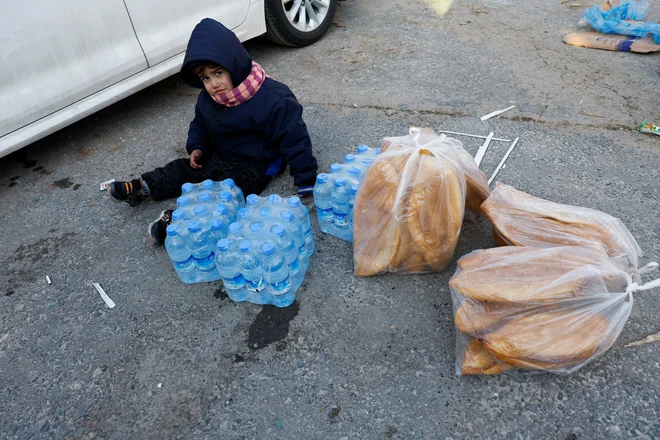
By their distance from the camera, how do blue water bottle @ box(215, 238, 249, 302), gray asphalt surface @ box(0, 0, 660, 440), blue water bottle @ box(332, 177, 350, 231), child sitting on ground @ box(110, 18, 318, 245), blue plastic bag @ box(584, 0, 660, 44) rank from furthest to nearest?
blue plastic bag @ box(584, 0, 660, 44) < child sitting on ground @ box(110, 18, 318, 245) < blue water bottle @ box(332, 177, 350, 231) < blue water bottle @ box(215, 238, 249, 302) < gray asphalt surface @ box(0, 0, 660, 440)

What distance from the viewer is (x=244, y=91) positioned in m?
2.35

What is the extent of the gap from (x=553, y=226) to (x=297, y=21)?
3248 mm

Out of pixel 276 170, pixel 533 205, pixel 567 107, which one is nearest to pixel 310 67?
pixel 276 170

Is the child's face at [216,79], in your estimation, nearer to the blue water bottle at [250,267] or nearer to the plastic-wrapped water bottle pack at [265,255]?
the plastic-wrapped water bottle pack at [265,255]

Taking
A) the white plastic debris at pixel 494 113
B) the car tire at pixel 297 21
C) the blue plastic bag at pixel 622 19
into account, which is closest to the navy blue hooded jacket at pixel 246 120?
the white plastic debris at pixel 494 113

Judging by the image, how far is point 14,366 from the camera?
74.6 inches

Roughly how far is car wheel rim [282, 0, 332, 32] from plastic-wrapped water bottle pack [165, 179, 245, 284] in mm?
2466

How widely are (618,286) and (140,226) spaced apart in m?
2.31

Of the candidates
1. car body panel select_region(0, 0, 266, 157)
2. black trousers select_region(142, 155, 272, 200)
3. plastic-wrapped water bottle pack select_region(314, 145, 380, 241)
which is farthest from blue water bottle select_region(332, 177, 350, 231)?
car body panel select_region(0, 0, 266, 157)

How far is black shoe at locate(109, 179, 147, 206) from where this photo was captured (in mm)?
2545

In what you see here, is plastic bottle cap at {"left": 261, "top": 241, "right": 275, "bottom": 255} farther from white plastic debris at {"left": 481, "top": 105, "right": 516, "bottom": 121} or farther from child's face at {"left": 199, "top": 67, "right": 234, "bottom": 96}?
white plastic debris at {"left": 481, "top": 105, "right": 516, "bottom": 121}

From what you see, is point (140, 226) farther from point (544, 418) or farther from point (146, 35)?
point (544, 418)

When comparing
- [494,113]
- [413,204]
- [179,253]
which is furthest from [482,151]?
[179,253]

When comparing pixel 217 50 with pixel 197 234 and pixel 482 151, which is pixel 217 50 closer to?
pixel 197 234
